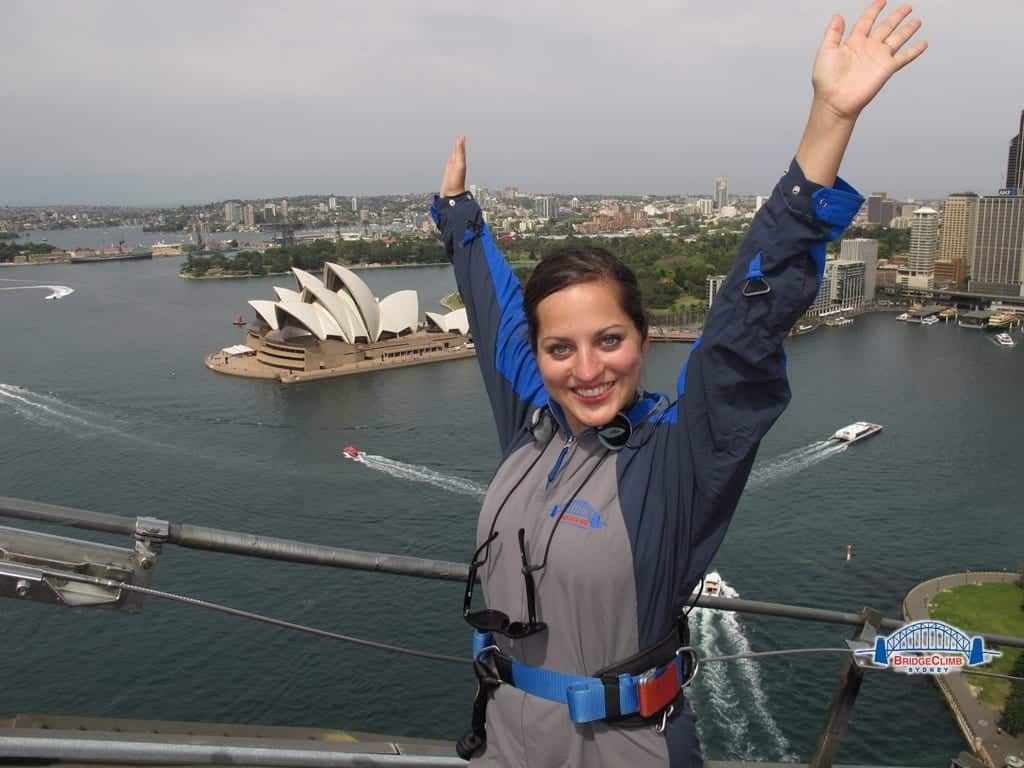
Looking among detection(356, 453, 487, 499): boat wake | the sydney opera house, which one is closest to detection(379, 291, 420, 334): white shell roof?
the sydney opera house

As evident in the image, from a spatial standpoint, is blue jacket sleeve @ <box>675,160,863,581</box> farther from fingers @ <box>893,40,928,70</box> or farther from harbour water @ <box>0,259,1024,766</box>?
harbour water @ <box>0,259,1024,766</box>

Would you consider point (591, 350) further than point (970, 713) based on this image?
No

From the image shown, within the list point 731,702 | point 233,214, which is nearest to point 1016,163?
point 731,702

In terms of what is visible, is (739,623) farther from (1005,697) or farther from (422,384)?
(422,384)

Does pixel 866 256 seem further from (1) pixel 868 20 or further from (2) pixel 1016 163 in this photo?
(1) pixel 868 20

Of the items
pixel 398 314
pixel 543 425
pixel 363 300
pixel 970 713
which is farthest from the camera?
pixel 398 314

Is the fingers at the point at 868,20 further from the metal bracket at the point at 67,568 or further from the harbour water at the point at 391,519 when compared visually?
the harbour water at the point at 391,519
